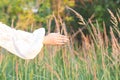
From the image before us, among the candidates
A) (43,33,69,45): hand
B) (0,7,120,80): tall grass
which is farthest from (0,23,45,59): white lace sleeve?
(0,7,120,80): tall grass

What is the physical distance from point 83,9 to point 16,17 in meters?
1.29

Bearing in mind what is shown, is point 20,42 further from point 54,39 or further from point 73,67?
point 73,67

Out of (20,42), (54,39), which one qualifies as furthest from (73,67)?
(20,42)

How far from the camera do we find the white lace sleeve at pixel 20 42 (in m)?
3.55

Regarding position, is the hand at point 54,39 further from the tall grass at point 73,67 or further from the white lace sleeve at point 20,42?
the tall grass at point 73,67

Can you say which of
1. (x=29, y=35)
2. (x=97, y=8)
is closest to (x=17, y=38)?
(x=29, y=35)

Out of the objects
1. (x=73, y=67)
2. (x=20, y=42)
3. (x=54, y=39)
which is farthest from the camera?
(x=73, y=67)

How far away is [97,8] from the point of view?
9.39 metres

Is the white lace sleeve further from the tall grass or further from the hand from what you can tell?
the tall grass

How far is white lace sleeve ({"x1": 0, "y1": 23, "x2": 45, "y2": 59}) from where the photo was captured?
3.55 m

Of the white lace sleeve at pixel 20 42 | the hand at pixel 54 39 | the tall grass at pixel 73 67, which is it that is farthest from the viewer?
the tall grass at pixel 73 67

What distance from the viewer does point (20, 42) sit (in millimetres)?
3586

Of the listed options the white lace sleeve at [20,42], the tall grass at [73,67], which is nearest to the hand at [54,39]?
the white lace sleeve at [20,42]

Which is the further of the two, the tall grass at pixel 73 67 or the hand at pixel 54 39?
the tall grass at pixel 73 67
